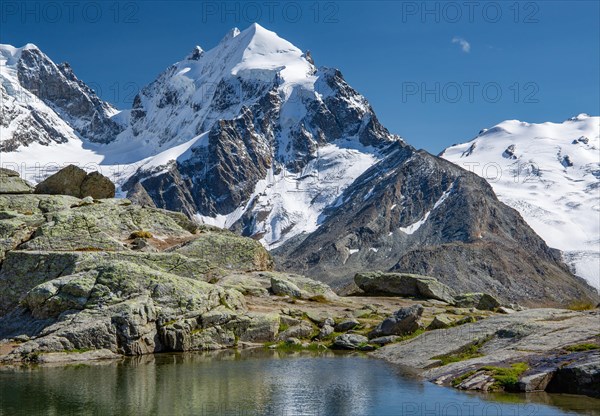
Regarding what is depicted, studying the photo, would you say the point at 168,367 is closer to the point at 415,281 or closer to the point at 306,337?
the point at 306,337

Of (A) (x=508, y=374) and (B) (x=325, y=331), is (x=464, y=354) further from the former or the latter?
(B) (x=325, y=331)

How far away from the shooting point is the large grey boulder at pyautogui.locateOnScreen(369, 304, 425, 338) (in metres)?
56.2

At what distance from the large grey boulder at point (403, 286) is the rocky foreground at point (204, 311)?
0.52 metres

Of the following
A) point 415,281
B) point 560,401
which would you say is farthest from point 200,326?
point 415,281

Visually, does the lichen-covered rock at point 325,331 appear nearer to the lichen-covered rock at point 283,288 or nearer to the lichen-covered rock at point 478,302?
the lichen-covered rock at point 283,288

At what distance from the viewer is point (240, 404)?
35281 millimetres

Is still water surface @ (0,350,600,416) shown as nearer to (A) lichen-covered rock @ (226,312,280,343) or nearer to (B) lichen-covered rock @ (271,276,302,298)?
(A) lichen-covered rock @ (226,312,280,343)

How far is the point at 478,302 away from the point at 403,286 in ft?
25.7

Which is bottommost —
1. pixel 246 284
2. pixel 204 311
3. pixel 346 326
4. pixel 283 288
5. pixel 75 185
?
pixel 346 326

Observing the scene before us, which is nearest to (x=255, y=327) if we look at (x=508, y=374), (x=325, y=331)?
(x=325, y=331)

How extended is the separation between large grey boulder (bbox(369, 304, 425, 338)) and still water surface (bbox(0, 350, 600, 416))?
8479mm

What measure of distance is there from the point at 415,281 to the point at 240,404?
48021 mm

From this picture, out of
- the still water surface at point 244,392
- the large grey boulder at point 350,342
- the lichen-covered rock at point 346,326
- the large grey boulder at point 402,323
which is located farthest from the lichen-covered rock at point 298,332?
the still water surface at point 244,392

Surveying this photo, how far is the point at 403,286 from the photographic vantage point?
8112 cm
